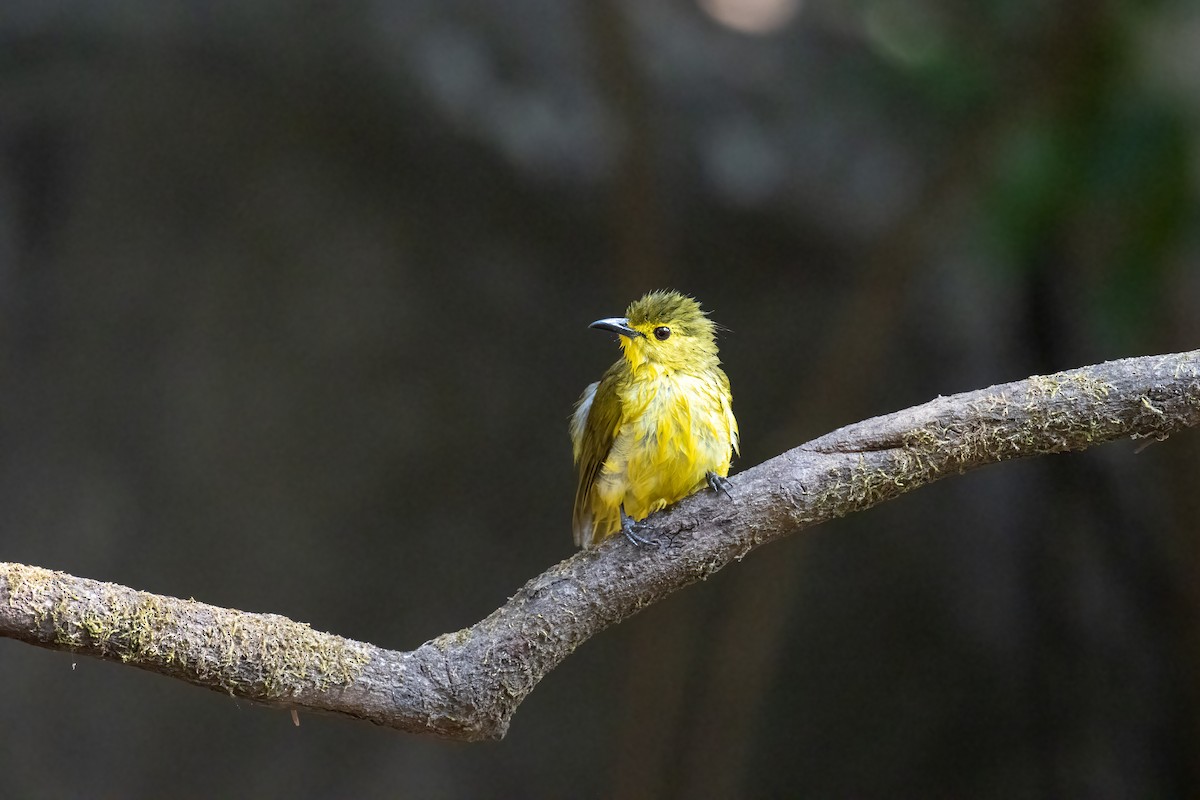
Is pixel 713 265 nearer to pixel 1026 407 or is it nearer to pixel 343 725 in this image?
pixel 343 725

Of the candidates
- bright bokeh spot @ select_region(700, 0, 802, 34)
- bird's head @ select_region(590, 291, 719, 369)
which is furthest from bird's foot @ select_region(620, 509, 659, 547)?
bright bokeh spot @ select_region(700, 0, 802, 34)

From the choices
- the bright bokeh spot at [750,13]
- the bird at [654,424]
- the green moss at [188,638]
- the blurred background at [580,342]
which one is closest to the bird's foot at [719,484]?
the bird at [654,424]

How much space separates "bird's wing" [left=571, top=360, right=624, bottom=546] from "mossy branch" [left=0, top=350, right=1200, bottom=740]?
398mm

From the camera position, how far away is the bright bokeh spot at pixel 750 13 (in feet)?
19.7

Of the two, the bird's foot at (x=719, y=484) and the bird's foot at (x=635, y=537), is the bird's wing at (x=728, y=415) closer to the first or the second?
the bird's foot at (x=719, y=484)

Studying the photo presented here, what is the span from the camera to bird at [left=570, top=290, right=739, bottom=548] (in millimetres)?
2785

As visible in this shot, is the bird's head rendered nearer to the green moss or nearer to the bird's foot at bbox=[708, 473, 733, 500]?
the bird's foot at bbox=[708, 473, 733, 500]

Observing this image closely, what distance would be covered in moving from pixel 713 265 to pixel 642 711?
229 cm

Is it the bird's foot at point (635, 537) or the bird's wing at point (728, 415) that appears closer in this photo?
the bird's foot at point (635, 537)

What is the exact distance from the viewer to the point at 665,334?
9.87 feet

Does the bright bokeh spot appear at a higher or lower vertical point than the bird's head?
higher

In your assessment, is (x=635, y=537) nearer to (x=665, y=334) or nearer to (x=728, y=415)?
(x=728, y=415)

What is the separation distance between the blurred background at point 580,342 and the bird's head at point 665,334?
1.89 m

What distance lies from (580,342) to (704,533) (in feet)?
11.2
